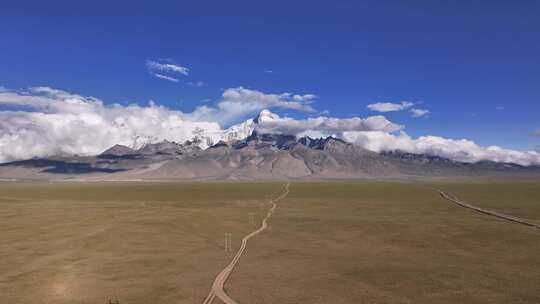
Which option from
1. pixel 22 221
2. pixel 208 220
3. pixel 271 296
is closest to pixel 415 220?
pixel 208 220

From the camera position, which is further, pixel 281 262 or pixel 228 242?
pixel 228 242

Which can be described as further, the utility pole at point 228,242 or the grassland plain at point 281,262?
the utility pole at point 228,242

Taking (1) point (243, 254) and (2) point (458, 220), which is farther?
(2) point (458, 220)

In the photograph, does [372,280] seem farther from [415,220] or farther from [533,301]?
[415,220]

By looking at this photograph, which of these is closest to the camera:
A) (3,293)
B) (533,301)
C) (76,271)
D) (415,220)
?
(533,301)

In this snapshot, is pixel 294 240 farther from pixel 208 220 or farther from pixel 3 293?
pixel 3 293

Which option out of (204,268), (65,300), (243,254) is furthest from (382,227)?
(65,300)

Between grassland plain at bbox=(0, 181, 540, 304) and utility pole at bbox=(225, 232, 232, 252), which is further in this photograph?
utility pole at bbox=(225, 232, 232, 252)

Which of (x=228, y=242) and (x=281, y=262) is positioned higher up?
(x=281, y=262)

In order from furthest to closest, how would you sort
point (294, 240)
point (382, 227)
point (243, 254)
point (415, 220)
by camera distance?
point (415, 220)
point (382, 227)
point (294, 240)
point (243, 254)
